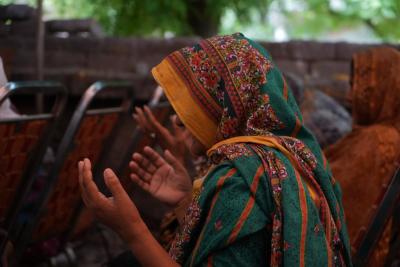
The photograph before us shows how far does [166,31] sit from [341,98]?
11.4 feet

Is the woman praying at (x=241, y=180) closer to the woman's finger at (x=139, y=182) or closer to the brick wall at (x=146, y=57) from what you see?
the woman's finger at (x=139, y=182)

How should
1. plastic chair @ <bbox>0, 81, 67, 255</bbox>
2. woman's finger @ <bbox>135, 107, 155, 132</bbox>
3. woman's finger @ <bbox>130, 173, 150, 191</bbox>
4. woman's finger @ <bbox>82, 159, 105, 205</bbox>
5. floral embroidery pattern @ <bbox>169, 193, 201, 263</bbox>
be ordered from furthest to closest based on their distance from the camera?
1. woman's finger @ <bbox>135, 107, 155, 132</bbox>
2. plastic chair @ <bbox>0, 81, 67, 255</bbox>
3. woman's finger @ <bbox>130, 173, 150, 191</bbox>
4. floral embroidery pattern @ <bbox>169, 193, 201, 263</bbox>
5. woman's finger @ <bbox>82, 159, 105, 205</bbox>

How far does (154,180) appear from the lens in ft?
Result: 6.97

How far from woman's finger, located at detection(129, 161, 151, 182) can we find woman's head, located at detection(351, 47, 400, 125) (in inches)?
58.4

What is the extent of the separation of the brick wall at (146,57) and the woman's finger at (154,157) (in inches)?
114

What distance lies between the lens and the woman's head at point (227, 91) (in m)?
1.69

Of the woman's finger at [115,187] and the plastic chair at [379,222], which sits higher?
the woman's finger at [115,187]

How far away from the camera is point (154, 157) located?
2100 mm

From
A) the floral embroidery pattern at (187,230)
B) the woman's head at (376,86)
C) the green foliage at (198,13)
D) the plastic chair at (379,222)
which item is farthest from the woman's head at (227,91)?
the green foliage at (198,13)

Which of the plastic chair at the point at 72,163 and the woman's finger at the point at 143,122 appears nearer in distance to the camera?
the plastic chair at the point at 72,163

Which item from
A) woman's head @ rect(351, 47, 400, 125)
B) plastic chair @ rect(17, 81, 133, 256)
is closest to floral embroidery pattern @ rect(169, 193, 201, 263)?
plastic chair @ rect(17, 81, 133, 256)

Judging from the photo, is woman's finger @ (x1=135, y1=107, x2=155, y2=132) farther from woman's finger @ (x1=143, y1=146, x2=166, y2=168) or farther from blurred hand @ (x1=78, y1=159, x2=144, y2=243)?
blurred hand @ (x1=78, y1=159, x2=144, y2=243)

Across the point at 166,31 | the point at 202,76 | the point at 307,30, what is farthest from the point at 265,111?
the point at 307,30

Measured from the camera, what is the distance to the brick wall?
16.9 feet
